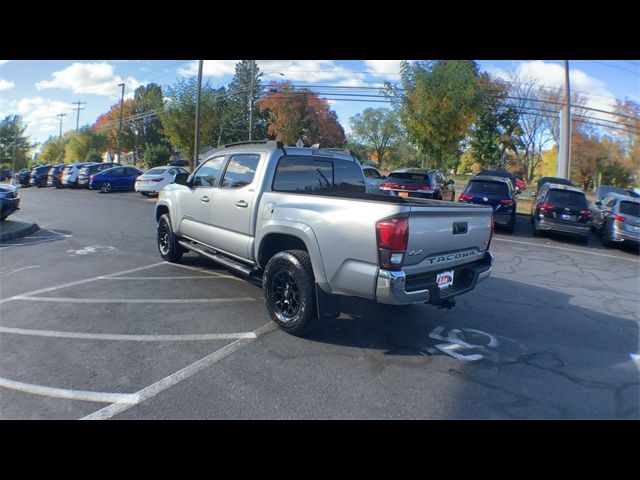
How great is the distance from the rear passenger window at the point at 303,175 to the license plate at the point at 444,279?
199 centimetres

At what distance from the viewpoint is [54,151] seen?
70.1 metres

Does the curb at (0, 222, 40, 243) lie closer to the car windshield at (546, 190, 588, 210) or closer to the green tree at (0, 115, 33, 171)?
the car windshield at (546, 190, 588, 210)

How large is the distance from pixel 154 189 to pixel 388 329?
1777cm

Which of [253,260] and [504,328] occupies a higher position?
[253,260]

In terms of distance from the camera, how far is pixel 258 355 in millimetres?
3828

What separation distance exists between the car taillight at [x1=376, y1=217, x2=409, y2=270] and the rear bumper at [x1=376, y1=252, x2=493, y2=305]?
0.09 m

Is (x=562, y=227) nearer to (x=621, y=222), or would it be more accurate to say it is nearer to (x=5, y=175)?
(x=621, y=222)

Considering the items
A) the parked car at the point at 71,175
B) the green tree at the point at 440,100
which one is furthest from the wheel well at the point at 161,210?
the parked car at the point at 71,175

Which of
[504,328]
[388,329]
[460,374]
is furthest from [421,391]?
[504,328]

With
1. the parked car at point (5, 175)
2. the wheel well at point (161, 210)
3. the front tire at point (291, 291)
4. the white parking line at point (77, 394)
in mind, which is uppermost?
the parked car at point (5, 175)

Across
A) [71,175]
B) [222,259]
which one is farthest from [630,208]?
[71,175]

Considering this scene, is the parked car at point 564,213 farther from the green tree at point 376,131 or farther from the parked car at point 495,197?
the green tree at point 376,131

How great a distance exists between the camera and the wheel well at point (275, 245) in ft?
14.4
